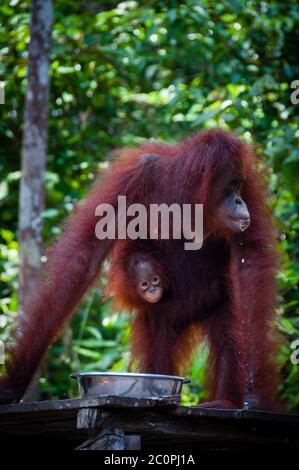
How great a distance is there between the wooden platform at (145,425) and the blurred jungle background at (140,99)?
119 cm

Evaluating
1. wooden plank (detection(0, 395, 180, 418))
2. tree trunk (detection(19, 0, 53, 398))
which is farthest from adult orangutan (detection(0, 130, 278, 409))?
tree trunk (detection(19, 0, 53, 398))

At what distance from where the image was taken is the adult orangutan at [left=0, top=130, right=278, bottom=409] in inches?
116

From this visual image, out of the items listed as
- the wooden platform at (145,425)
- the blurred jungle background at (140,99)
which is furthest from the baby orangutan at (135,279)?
the blurred jungle background at (140,99)

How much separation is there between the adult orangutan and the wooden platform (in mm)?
230

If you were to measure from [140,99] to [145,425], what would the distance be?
4207 millimetres

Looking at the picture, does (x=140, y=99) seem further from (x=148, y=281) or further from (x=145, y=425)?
(x=145, y=425)

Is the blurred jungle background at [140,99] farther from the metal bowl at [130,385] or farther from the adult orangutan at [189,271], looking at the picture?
the metal bowl at [130,385]

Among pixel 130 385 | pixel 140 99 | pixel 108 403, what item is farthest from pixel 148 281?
pixel 140 99

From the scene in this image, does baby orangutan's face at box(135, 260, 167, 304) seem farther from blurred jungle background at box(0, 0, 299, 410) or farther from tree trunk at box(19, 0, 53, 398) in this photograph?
tree trunk at box(19, 0, 53, 398)

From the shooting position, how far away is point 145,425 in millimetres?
2289

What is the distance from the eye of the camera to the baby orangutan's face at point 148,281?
125 inches

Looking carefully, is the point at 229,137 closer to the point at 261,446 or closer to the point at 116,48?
the point at 261,446
